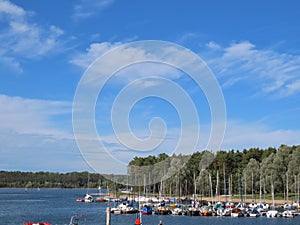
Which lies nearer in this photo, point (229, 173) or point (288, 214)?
point (288, 214)

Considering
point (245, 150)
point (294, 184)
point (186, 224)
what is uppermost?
point (245, 150)

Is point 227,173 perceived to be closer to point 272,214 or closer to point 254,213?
point 254,213

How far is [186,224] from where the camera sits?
241ft

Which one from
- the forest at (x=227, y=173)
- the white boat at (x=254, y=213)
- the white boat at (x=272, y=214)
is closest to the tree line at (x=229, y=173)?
the forest at (x=227, y=173)

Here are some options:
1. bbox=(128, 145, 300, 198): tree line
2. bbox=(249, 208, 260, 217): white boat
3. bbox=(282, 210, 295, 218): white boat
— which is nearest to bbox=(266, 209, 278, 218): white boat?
bbox=(282, 210, 295, 218): white boat

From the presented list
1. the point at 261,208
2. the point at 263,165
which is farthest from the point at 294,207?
the point at 263,165

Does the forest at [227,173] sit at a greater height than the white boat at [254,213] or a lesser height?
greater

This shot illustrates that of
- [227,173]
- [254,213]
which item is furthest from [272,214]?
[227,173]

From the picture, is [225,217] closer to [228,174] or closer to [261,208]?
[261,208]

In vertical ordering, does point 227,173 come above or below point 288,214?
above

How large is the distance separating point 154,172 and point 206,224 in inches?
2153

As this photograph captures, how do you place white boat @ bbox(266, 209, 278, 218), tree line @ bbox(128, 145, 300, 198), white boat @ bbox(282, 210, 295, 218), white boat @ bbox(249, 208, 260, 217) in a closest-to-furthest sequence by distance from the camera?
1. white boat @ bbox(282, 210, 295, 218)
2. white boat @ bbox(266, 209, 278, 218)
3. white boat @ bbox(249, 208, 260, 217)
4. tree line @ bbox(128, 145, 300, 198)

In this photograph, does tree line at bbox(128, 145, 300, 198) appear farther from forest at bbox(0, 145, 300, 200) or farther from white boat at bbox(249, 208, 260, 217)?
white boat at bbox(249, 208, 260, 217)

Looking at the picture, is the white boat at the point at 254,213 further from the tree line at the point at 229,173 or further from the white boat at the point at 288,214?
the tree line at the point at 229,173
